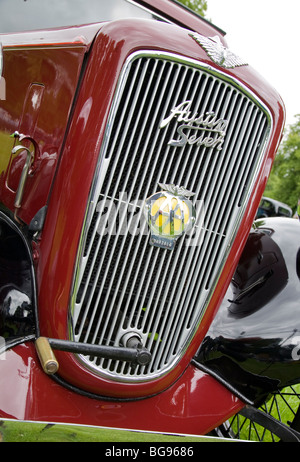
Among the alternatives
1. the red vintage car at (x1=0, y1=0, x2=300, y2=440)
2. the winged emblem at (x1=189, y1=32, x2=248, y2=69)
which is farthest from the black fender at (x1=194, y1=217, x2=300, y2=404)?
the winged emblem at (x1=189, y1=32, x2=248, y2=69)

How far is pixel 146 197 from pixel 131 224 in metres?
0.12

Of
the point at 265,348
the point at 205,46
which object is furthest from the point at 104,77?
the point at 265,348

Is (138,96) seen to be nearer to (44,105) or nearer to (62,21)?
(44,105)

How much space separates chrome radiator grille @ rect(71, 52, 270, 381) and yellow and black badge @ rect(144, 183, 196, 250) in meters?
0.03

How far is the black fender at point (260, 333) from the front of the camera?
2012mm

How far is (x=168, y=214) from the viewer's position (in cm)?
171

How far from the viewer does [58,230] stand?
1.70 metres

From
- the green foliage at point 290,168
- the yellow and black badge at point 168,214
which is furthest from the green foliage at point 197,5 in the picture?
the green foliage at point 290,168

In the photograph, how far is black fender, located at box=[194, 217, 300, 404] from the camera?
2.01 m

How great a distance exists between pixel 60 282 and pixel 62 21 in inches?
63.1

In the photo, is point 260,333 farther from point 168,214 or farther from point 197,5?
point 197,5

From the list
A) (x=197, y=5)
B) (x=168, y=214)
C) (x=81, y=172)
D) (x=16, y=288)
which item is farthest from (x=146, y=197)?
(x=197, y=5)

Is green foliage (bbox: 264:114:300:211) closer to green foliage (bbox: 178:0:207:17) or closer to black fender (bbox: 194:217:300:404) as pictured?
green foliage (bbox: 178:0:207:17)

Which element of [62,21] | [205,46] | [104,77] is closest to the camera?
[104,77]
